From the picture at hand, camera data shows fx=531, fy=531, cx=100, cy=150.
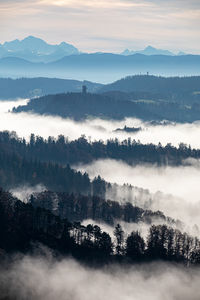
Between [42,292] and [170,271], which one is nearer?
[42,292]

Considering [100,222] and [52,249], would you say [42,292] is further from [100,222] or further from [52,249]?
[100,222]

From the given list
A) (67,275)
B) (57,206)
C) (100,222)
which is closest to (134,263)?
(67,275)

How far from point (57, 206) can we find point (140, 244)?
5571 cm

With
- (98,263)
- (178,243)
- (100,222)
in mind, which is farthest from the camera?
(100,222)

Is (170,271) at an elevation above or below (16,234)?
below

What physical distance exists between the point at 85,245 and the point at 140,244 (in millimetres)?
15414

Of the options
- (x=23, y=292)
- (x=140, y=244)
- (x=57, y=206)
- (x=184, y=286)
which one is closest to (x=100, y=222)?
(x=57, y=206)

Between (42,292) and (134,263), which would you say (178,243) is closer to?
(134,263)

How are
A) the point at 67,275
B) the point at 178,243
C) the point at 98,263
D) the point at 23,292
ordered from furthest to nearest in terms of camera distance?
1. the point at 178,243
2. the point at 98,263
3. the point at 67,275
4. the point at 23,292

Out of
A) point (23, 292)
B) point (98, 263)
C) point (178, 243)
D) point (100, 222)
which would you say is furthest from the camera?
point (100, 222)

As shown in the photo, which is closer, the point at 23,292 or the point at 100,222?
the point at 23,292

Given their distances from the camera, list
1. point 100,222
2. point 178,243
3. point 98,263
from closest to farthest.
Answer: point 98,263
point 178,243
point 100,222

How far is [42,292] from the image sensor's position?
122 meters

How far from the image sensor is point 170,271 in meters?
140
